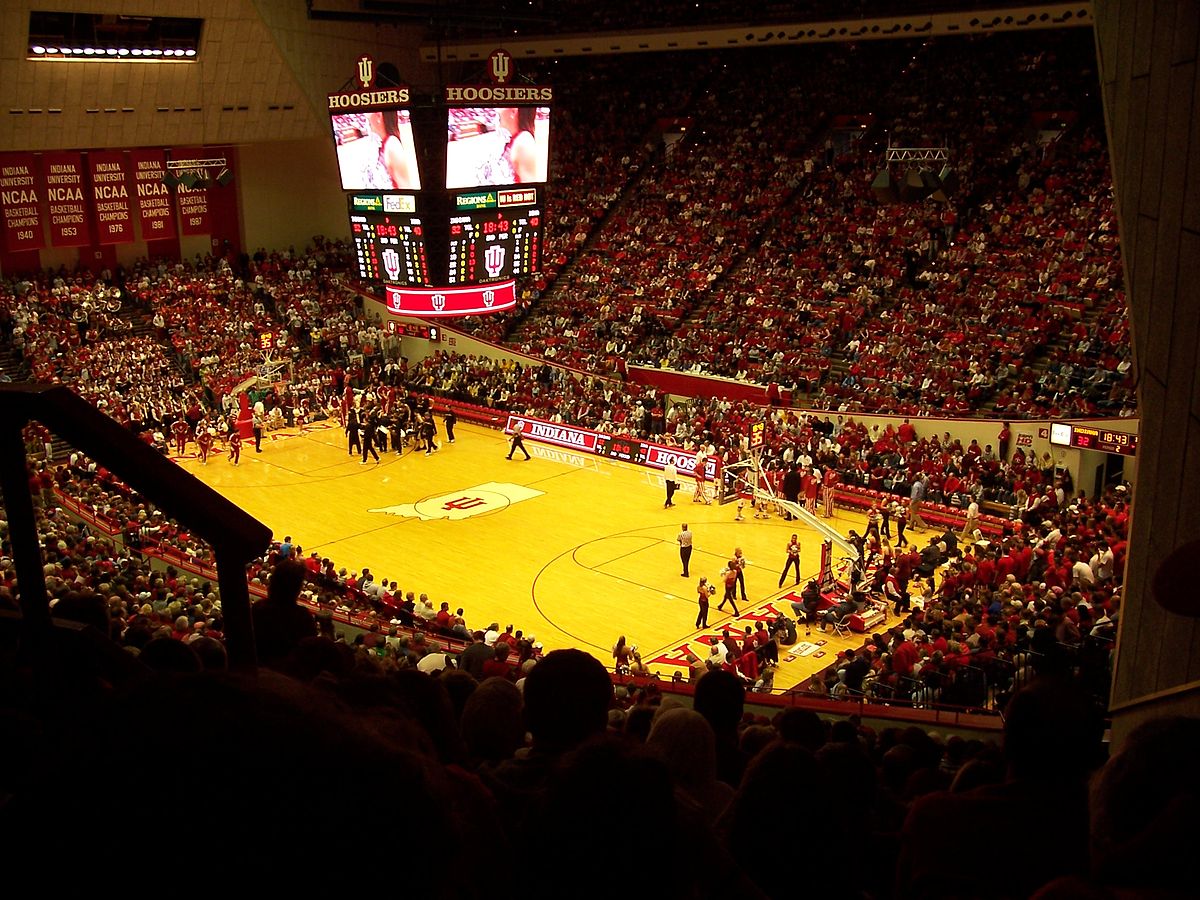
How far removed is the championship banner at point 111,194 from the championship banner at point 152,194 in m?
0.41

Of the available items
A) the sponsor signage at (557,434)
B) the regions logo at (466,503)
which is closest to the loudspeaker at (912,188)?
the sponsor signage at (557,434)

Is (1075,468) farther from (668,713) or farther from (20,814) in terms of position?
(20,814)

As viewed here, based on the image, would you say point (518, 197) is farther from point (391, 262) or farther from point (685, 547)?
point (685, 547)

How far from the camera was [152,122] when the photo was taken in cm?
3666

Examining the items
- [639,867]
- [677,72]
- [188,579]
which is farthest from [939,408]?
[639,867]

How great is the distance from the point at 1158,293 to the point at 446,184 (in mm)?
15326

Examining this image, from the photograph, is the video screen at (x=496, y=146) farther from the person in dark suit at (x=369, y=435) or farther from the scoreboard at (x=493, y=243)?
the person in dark suit at (x=369, y=435)

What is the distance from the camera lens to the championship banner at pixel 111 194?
39.0 meters

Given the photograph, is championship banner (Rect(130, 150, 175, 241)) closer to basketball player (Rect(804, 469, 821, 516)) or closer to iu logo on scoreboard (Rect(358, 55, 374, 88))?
iu logo on scoreboard (Rect(358, 55, 374, 88))

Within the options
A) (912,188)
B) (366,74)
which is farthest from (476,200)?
(912,188)

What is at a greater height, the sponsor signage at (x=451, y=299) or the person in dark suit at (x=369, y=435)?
the sponsor signage at (x=451, y=299)

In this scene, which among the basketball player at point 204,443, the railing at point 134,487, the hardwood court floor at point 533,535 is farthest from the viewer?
the basketball player at point 204,443

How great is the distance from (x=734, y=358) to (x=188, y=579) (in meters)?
19.0

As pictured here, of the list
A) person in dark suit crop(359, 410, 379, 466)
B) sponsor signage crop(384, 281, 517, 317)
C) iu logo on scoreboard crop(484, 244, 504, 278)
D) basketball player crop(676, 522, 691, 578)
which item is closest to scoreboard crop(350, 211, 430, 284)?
sponsor signage crop(384, 281, 517, 317)
